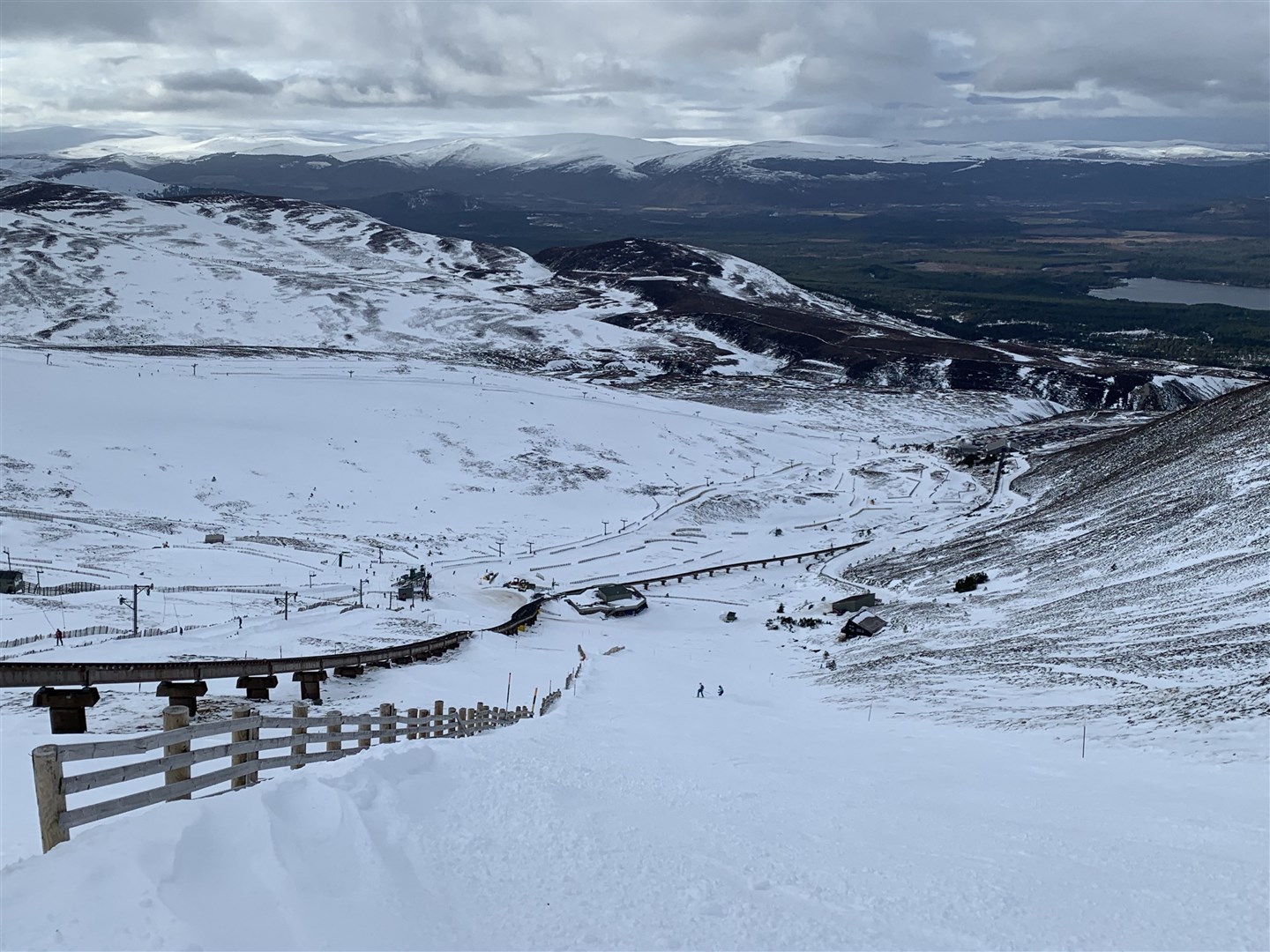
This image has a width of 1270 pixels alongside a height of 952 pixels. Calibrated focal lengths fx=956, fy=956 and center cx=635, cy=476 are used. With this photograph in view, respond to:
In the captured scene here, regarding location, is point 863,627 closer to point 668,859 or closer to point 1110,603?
point 1110,603

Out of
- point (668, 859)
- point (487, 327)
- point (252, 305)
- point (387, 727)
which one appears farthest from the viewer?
point (487, 327)

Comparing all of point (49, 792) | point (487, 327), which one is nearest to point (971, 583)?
point (49, 792)

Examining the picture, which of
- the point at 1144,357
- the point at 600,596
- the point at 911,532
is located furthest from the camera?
the point at 1144,357

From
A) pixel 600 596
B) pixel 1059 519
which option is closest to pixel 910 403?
pixel 1059 519

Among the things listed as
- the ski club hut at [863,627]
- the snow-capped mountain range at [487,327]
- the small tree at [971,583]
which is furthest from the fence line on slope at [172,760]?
the snow-capped mountain range at [487,327]

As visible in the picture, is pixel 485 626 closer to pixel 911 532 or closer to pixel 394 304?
pixel 911 532

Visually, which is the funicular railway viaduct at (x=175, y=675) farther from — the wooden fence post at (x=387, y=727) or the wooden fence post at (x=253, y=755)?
the wooden fence post at (x=253, y=755)
